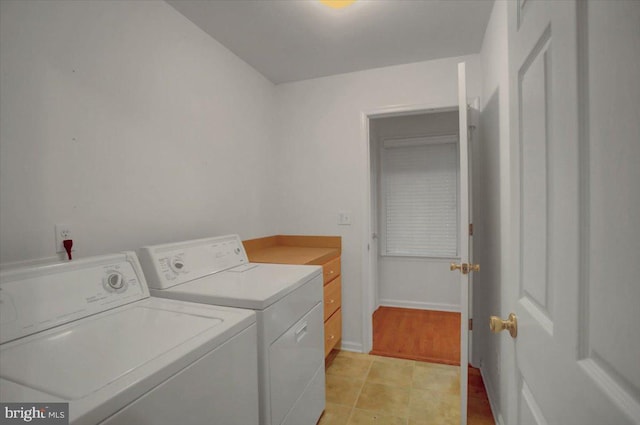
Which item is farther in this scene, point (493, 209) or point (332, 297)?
point (332, 297)

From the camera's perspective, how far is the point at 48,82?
1.16m

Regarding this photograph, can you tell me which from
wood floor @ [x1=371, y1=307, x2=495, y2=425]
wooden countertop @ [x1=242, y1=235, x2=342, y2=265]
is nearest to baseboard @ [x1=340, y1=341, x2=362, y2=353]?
wood floor @ [x1=371, y1=307, x2=495, y2=425]

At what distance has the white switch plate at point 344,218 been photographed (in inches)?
104

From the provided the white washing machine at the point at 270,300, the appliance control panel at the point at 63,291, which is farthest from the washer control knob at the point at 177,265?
the appliance control panel at the point at 63,291

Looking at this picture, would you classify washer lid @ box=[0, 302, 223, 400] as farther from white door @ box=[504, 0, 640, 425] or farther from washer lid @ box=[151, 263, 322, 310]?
white door @ box=[504, 0, 640, 425]

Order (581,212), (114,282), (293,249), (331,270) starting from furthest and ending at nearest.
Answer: (293,249) → (331,270) → (114,282) → (581,212)

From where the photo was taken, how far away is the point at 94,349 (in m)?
0.83

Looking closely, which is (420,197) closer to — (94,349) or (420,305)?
(420,305)

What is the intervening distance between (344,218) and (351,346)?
1.16 m

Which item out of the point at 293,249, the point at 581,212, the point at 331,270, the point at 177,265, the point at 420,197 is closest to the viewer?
the point at 581,212

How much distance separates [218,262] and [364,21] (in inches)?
70.1

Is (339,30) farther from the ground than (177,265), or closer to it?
farther from the ground

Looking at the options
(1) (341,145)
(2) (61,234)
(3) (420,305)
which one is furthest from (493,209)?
(2) (61,234)

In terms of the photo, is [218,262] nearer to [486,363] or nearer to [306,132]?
[306,132]
